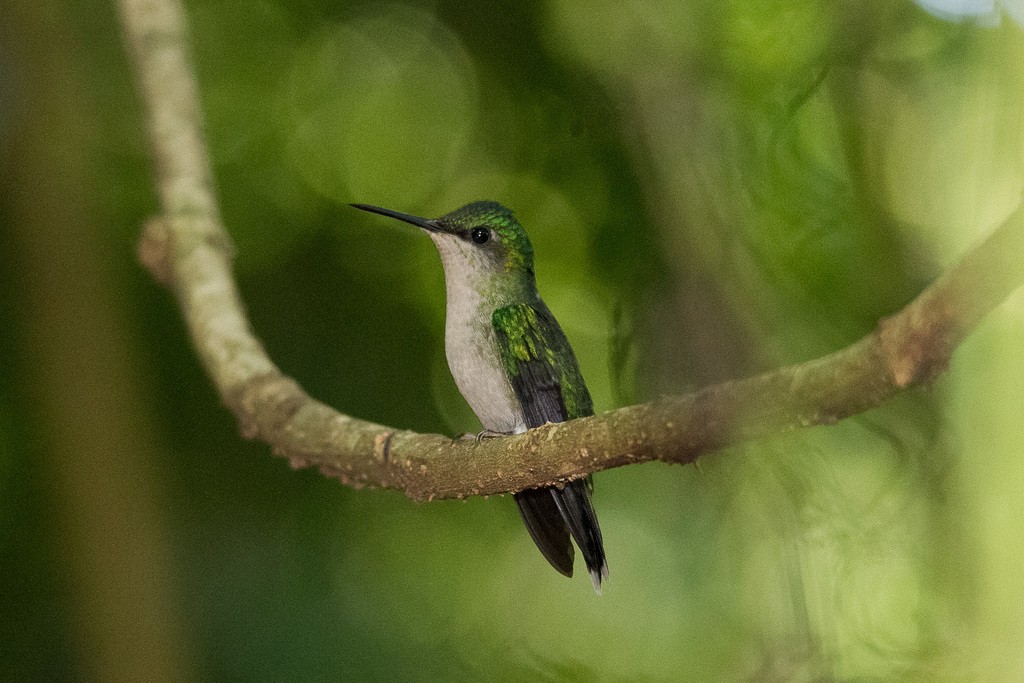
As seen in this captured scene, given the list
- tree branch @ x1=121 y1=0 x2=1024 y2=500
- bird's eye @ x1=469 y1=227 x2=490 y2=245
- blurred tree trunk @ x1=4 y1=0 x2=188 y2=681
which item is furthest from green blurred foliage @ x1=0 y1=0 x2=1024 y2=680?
tree branch @ x1=121 y1=0 x2=1024 y2=500

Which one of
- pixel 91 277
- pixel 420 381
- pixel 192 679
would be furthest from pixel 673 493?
pixel 91 277

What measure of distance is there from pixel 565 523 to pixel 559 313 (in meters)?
0.92

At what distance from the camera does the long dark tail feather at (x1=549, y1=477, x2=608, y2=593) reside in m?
1.85

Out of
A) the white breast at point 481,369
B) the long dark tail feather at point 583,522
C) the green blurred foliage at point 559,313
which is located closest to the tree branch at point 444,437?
the long dark tail feather at point 583,522

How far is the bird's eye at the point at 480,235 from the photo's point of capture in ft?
7.78

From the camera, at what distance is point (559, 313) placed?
2732 millimetres

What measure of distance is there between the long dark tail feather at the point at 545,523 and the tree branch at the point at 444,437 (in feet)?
0.95

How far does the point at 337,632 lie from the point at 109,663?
0.70 meters

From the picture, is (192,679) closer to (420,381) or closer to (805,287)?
(420,381)

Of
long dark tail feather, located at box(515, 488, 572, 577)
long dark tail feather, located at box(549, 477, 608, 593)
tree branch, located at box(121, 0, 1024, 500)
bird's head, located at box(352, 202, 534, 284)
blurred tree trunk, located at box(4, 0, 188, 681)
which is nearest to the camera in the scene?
tree branch, located at box(121, 0, 1024, 500)

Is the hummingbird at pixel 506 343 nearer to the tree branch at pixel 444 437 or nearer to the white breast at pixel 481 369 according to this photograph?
the white breast at pixel 481 369

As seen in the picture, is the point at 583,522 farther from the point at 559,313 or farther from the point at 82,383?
the point at 82,383

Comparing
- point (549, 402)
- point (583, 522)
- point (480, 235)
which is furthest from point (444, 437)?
point (480, 235)

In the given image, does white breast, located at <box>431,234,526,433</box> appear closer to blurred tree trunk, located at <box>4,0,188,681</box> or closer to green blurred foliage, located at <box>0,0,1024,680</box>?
green blurred foliage, located at <box>0,0,1024,680</box>
